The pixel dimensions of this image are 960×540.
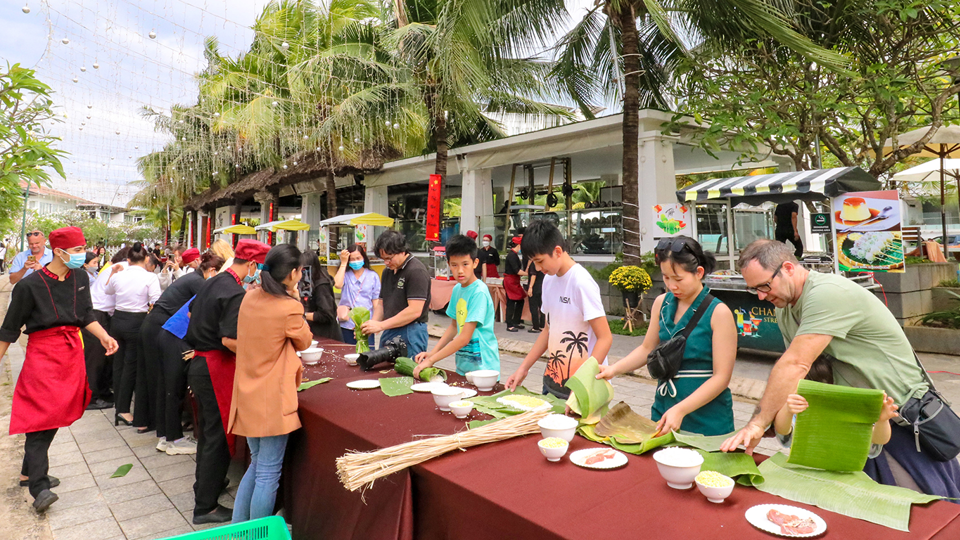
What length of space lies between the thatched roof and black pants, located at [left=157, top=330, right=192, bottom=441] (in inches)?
498

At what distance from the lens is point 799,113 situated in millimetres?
9414

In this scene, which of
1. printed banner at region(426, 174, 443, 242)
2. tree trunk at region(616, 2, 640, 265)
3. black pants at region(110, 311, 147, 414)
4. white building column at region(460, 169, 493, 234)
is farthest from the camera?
white building column at region(460, 169, 493, 234)

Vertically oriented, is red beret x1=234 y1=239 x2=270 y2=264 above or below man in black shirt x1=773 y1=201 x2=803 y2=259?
below

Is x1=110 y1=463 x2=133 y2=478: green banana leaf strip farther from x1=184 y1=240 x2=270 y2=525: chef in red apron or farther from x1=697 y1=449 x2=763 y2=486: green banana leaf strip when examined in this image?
x1=697 y1=449 x2=763 y2=486: green banana leaf strip

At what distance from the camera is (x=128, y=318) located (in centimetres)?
550

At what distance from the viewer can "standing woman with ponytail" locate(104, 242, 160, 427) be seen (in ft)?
17.7

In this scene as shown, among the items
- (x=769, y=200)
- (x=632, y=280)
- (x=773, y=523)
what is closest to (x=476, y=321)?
(x=773, y=523)

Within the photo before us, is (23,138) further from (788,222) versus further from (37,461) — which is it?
(788,222)

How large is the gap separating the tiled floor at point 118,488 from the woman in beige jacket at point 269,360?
0.96m

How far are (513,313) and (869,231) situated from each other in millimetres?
5669

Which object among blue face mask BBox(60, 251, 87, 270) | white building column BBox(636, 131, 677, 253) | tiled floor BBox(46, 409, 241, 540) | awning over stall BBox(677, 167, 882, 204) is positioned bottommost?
tiled floor BBox(46, 409, 241, 540)

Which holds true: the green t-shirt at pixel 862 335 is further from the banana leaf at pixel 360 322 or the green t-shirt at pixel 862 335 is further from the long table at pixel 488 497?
the banana leaf at pixel 360 322

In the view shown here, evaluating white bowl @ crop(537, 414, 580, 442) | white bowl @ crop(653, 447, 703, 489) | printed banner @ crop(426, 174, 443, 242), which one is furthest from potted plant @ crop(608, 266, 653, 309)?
white bowl @ crop(653, 447, 703, 489)

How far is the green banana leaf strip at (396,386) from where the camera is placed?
10.00 feet
